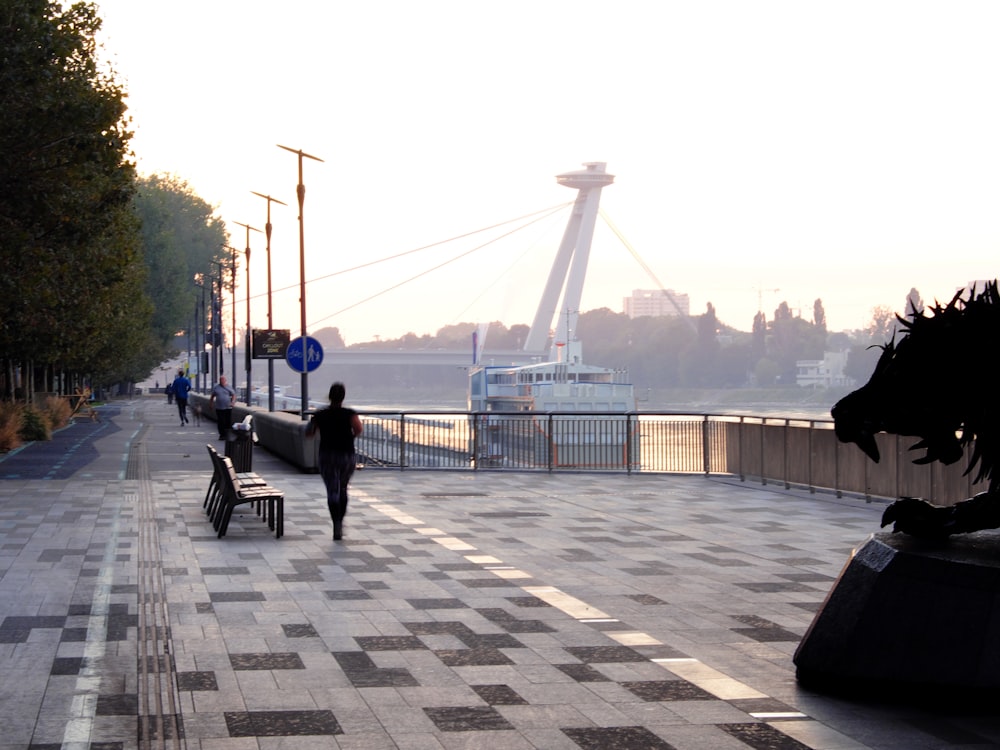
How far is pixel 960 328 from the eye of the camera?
7070 millimetres

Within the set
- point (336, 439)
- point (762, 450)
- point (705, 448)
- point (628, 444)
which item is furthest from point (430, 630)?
point (628, 444)

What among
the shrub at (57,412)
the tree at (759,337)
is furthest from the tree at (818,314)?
the shrub at (57,412)

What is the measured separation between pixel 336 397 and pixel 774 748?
9091 mm

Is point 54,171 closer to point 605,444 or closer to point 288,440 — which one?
point 288,440

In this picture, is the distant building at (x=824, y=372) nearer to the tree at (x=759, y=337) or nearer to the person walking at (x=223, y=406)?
the tree at (x=759, y=337)

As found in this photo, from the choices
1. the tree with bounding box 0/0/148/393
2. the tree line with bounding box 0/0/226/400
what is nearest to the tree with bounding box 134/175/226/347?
the tree line with bounding box 0/0/226/400

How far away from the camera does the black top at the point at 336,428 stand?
14.2 m

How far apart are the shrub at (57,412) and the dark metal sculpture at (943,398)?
122 ft

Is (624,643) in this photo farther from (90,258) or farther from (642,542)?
(90,258)

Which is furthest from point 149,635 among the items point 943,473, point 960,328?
point 943,473

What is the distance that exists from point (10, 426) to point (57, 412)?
538 inches

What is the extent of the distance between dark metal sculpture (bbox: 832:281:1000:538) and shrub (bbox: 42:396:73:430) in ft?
122

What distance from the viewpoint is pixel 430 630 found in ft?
28.9

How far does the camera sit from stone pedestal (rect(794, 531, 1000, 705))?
657 centimetres
